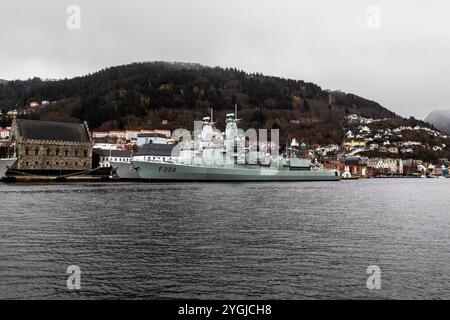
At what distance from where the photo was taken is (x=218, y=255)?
15250 millimetres

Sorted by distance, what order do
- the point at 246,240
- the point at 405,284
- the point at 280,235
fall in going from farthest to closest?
the point at 280,235 < the point at 246,240 < the point at 405,284

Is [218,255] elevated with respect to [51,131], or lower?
lower

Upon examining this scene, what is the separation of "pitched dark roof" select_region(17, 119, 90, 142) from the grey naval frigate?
1367cm

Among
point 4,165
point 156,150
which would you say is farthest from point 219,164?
point 156,150

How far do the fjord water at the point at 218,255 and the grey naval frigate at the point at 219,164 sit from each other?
158 ft

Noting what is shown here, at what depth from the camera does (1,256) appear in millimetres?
14781

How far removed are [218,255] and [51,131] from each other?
7864 centimetres

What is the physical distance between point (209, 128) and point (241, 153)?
28.3 feet

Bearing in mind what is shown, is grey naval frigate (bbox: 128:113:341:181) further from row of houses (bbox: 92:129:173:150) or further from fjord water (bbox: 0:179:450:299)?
row of houses (bbox: 92:129:173:150)

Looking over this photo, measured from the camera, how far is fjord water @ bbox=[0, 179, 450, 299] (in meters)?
11.5

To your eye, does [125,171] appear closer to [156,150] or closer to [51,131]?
[51,131]

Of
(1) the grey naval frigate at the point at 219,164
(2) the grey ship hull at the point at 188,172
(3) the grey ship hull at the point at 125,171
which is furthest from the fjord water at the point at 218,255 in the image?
(3) the grey ship hull at the point at 125,171
